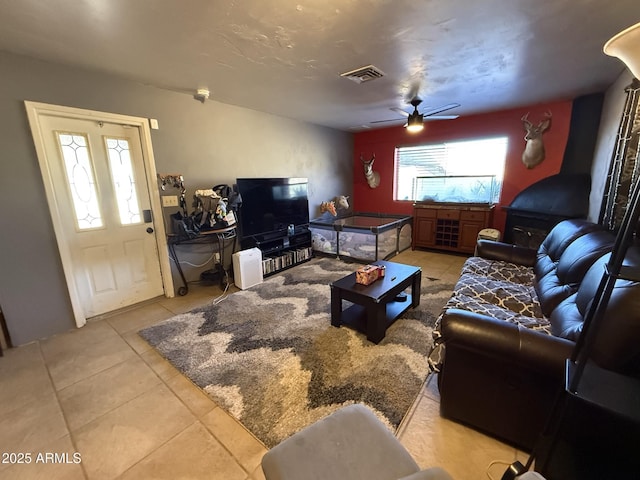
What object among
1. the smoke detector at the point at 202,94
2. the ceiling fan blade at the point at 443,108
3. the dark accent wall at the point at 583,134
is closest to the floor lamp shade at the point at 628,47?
the ceiling fan blade at the point at 443,108

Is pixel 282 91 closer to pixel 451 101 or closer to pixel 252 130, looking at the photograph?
pixel 252 130

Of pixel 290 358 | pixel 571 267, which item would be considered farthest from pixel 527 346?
pixel 290 358

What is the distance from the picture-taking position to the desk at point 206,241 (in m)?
3.16

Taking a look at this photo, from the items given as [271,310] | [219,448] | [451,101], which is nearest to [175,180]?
[271,310]

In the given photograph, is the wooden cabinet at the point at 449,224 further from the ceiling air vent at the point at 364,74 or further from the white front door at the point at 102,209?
the white front door at the point at 102,209

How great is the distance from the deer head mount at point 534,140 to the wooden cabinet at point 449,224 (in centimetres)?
85

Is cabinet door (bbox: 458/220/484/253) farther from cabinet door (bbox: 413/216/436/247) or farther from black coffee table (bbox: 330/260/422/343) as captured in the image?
black coffee table (bbox: 330/260/422/343)

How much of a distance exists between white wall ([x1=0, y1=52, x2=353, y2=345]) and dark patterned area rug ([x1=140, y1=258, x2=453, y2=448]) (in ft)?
3.19

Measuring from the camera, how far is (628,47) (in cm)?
82

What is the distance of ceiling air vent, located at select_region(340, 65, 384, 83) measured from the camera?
2.44 metres

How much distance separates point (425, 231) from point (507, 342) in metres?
3.79

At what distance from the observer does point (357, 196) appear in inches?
243

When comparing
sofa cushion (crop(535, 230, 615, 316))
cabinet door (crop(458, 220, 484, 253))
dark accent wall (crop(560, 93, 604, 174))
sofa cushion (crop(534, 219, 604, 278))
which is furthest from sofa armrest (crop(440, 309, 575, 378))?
dark accent wall (crop(560, 93, 604, 174))

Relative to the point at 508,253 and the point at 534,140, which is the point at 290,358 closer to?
the point at 508,253
